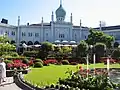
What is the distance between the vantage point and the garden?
12.6 meters

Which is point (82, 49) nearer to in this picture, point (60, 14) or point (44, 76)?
point (44, 76)

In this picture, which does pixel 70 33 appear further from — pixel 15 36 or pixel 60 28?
pixel 15 36

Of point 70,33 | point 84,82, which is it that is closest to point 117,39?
point 70,33

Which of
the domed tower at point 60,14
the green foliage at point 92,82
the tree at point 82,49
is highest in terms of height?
the domed tower at point 60,14

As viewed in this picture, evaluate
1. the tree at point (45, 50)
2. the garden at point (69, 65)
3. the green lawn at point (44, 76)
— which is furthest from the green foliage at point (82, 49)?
the green lawn at point (44, 76)

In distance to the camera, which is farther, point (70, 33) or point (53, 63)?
point (70, 33)

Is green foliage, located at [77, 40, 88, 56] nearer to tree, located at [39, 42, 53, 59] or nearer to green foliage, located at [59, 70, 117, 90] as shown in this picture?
tree, located at [39, 42, 53, 59]

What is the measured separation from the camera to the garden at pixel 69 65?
12.6 metres

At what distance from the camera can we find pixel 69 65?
110 feet

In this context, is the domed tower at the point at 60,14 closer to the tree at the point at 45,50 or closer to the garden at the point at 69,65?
the garden at the point at 69,65

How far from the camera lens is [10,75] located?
813 inches

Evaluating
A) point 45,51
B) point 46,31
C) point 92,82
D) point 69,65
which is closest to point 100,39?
point 46,31

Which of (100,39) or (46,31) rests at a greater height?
(46,31)

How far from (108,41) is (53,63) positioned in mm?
30905
